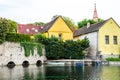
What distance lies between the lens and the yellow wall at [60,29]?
56094mm

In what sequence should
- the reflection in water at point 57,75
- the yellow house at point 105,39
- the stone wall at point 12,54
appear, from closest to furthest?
1. the reflection in water at point 57,75
2. the stone wall at point 12,54
3. the yellow house at point 105,39

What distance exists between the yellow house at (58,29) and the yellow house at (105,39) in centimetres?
505

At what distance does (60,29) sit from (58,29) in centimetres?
46

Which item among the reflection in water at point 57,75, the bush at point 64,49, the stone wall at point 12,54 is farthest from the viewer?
the bush at point 64,49

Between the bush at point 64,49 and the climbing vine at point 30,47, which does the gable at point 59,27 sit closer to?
the bush at point 64,49

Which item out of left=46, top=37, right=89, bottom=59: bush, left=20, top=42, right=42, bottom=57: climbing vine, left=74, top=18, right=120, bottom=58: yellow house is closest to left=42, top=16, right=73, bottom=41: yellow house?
left=74, top=18, right=120, bottom=58: yellow house

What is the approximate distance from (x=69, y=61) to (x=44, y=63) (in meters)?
4.25

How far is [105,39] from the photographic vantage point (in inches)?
2094

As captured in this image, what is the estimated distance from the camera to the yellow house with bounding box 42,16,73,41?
5598 cm

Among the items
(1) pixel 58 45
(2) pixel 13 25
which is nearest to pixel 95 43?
(1) pixel 58 45

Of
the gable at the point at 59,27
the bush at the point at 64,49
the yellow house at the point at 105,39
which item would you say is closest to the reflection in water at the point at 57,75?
the bush at the point at 64,49

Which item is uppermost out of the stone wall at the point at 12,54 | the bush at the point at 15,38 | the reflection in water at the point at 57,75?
the bush at the point at 15,38

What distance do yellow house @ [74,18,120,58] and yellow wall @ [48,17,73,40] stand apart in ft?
16.2

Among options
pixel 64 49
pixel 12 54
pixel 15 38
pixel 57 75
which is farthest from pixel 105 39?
pixel 57 75
